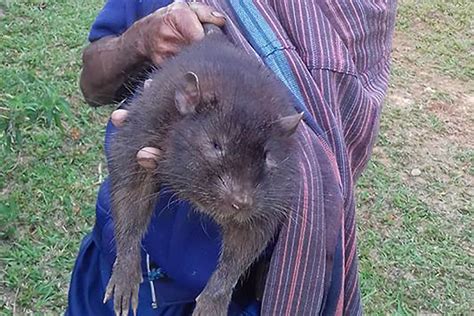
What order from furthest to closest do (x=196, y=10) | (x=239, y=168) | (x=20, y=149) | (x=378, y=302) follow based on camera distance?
(x=20, y=149) → (x=378, y=302) → (x=196, y=10) → (x=239, y=168)

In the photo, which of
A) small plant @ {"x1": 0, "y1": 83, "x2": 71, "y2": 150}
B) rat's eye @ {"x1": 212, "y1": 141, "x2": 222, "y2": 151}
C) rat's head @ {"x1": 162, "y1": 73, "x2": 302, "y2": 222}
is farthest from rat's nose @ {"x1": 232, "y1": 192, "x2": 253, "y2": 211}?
small plant @ {"x1": 0, "y1": 83, "x2": 71, "y2": 150}

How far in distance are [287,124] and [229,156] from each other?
148mm

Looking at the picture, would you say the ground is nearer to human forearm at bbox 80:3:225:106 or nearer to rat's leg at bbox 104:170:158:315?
human forearm at bbox 80:3:225:106

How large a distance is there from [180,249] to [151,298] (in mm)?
224

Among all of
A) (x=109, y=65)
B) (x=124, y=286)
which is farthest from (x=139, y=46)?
(x=124, y=286)

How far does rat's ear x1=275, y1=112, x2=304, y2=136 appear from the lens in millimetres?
1860

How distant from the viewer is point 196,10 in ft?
6.93

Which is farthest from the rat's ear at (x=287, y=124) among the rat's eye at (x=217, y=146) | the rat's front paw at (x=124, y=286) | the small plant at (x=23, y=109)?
the small plant at (x=23, y=109)

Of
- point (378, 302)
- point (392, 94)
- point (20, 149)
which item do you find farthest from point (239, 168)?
point (392, 94)

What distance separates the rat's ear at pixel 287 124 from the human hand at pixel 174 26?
372 mm

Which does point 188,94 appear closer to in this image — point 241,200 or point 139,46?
point 241,200

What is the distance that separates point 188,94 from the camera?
1893 mm

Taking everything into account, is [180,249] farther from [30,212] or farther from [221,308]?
[30,212]

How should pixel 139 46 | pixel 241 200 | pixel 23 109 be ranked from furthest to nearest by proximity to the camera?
pixel 23 109 → pixel 139 46 → pixel 241 200
